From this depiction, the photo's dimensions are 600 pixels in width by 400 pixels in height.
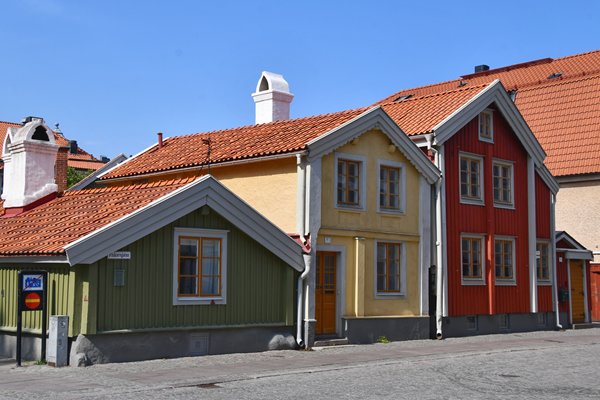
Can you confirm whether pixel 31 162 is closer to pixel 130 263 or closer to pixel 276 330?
pixel 130 263

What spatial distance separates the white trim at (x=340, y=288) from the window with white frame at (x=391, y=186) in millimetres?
1750

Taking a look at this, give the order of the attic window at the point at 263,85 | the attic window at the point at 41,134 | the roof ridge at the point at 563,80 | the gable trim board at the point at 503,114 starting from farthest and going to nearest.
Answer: the roof ridge at the point at 563,80 → the attic window at the point at 263,85 → the gable trim board at the point at 503,114 → the attic window at the point at 41,134

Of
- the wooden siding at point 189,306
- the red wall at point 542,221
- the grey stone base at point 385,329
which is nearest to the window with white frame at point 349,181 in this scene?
the wooden siding at point 189,306

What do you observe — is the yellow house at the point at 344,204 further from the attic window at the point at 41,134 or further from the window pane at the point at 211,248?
the attic window at the point at 41,134

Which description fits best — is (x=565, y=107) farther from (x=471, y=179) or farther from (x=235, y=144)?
(x=235, y=144)

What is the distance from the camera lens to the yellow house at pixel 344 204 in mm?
19938

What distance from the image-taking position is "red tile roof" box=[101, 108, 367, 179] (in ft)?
68.3

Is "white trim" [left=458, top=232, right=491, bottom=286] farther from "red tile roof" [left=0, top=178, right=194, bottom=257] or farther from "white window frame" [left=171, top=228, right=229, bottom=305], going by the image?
"red tile roof" [left=0, top=178, right=194, bottom=257]

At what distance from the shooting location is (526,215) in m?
26.8

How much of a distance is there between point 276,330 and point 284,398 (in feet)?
22.7

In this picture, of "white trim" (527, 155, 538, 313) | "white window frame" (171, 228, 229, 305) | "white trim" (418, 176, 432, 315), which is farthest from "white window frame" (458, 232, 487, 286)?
"white window frame" (171, 228, 229, 305)

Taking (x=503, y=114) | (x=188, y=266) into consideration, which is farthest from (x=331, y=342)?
(x=503, y=114)

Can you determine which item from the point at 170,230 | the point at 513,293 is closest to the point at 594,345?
the point at 513,293

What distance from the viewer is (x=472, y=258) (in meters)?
24.7
